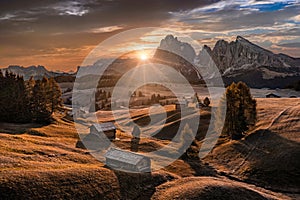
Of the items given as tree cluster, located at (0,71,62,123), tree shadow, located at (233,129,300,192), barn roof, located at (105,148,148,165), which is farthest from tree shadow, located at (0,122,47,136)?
tree shadow, located at (233,129,300,192)

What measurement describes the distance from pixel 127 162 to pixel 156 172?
18.2ft

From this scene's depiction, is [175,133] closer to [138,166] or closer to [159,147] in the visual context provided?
[159,147]

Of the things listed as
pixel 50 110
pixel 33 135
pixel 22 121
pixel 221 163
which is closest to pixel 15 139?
pixel 33 135

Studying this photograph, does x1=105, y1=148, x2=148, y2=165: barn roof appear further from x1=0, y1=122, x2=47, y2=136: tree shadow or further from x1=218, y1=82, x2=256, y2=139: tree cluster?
x1=218, y1=82, x2=256, y2=139: tree cluster

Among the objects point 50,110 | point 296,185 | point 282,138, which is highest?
point 50,110

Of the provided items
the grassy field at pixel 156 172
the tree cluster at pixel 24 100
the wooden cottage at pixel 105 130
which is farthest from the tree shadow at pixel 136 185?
the tree cluster at pixel 24 100

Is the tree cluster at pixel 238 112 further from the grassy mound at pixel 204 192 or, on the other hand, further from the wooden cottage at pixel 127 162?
the wooden cottage at pixel 127 162

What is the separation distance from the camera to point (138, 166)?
46812mm

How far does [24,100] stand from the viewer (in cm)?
7894

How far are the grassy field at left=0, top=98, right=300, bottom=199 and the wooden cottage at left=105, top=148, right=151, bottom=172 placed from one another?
1645 millimetres

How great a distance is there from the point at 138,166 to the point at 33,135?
95.6 ft

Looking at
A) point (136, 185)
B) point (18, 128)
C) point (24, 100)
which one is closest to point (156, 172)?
point (136, 185)

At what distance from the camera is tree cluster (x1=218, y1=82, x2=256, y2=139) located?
7342cm

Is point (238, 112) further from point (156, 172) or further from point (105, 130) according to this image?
point (156, 172)
